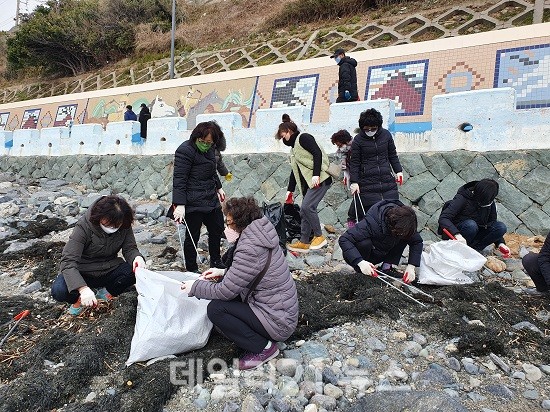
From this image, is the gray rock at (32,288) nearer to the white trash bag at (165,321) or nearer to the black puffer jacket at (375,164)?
the white trash bag at (165,321)

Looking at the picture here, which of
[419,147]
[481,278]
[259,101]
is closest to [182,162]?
[481,278]

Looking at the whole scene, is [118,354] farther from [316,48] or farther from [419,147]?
[316,48]

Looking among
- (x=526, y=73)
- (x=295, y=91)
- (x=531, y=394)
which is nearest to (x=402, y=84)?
(x=526, y=73)

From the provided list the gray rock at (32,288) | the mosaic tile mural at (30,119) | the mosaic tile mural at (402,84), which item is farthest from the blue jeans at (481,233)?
the mosaic tile mural at (30,119)

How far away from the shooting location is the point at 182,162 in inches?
171

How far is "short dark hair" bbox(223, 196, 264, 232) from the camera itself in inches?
109

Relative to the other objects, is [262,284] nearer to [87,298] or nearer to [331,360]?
[331,360]

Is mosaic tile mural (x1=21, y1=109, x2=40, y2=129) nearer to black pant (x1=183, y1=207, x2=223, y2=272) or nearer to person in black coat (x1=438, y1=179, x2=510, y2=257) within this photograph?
black pant (x1=183, y1=207, x2=223, y2=272)

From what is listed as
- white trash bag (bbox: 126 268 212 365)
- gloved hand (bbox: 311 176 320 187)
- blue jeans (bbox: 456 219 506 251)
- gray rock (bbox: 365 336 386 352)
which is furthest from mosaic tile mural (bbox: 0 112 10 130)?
gray rock (bbox: 365 336 386 352)

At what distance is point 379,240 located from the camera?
12.7ft

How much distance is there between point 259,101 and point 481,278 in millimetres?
8033

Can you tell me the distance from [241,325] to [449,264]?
2.23m

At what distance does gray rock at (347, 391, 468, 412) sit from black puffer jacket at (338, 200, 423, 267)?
4.60 feet

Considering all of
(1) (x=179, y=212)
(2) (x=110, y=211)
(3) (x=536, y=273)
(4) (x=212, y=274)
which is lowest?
(3) (x=536, y=273)
